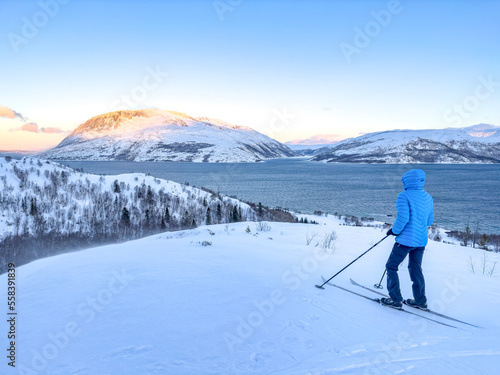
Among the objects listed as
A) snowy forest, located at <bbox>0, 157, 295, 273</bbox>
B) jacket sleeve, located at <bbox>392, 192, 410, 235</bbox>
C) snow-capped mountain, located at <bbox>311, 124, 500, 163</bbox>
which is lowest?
snowy forest, located at <bbox>0, 157, 295, 273</bbox>

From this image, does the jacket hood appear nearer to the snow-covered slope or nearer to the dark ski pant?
the dark ski pant

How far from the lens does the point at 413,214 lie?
4543 millimetres

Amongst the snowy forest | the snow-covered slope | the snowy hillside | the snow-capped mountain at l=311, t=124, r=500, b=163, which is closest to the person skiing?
the snowy hillside

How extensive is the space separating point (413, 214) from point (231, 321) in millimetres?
3280

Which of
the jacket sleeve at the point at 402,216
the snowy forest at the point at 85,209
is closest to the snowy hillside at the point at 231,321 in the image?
the jacket sleeve at the point at 402,216

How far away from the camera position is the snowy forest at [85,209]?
15.2 m

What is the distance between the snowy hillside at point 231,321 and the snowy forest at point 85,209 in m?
7.04

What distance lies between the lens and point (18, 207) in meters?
20.0

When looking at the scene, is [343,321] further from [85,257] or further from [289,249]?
[85,257]

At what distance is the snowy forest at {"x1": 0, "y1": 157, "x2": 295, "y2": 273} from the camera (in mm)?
15241

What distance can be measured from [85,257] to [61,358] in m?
4.33

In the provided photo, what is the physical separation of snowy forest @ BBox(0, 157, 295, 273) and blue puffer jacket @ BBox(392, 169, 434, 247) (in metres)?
11.6

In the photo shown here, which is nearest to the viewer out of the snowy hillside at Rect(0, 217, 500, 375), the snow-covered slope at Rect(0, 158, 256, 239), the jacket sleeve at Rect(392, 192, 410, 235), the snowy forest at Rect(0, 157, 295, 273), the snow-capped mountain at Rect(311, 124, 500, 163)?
the snowy hillside at Rect(0, 217, 500, 375)

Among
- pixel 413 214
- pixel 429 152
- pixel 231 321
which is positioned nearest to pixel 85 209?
pixel 231 321
